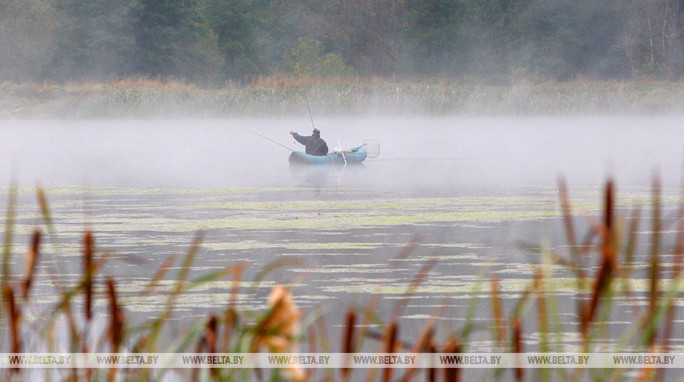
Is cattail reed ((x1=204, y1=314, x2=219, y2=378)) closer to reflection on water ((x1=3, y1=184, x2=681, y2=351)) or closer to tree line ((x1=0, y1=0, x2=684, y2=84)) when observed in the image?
reflection on water ((x1=3, y1=184, x2=681, y2=351))

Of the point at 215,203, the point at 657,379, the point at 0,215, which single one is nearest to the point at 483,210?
the point at 215,203

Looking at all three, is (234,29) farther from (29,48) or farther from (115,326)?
(115,326)

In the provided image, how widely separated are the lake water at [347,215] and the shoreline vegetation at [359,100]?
4496 mm

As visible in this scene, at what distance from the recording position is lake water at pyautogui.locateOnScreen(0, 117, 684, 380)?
7.32 m

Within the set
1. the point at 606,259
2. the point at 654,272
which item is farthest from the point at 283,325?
Result: the point at 654,272

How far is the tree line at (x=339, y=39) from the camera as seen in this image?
157ft

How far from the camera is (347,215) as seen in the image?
41.8 feet

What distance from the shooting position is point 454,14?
5388 cm

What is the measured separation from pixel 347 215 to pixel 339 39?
42642 mm

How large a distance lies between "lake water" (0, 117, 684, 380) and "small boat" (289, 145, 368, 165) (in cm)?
23

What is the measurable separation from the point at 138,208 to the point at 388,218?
8.73 feet

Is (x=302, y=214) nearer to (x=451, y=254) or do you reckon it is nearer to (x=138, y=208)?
(x=138, y=208)

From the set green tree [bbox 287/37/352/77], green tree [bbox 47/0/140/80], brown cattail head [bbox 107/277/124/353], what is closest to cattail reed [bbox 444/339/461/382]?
brown cattail head [bbox 107/277/124/353]

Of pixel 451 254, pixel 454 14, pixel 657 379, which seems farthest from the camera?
pixel 454 14
